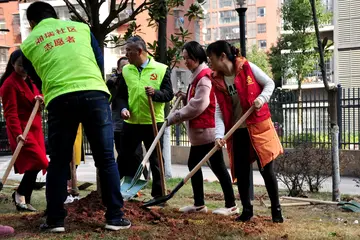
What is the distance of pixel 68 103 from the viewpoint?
13.0 ft

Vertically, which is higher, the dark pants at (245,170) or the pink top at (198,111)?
the pink top at (198,111)

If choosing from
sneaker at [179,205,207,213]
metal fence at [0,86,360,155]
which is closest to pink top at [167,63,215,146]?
sneaker at [179,205,207,213]

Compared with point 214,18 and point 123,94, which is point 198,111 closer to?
point 123,94

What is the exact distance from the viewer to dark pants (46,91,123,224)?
13.1 ft

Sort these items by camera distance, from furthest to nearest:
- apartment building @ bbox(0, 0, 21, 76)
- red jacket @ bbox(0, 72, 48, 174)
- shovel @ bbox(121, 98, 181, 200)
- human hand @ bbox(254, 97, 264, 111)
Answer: apartment building @ bbox(0, 0, 21, 76), red jacket @ bbox(0, 72, 48, 174), shovel @ bbox(121, 98, 181, 200), human hand @ bbox(254, 97, 264, 111)

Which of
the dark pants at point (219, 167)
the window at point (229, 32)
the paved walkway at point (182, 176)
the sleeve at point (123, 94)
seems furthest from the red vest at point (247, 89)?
the window at point (229, 32)

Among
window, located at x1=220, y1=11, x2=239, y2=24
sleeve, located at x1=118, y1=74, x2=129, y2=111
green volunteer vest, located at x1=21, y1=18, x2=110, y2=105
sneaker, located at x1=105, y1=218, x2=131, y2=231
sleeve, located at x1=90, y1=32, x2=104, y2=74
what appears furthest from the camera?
window, located at x1=220, y1=11, x2=239, y2=24

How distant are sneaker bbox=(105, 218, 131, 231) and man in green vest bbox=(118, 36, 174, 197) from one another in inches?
56.4

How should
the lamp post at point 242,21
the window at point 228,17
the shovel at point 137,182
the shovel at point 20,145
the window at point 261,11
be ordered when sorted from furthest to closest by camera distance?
the window at point 228,17
the window at point 261,11
the lamp post at point 242,21
the shovel at point 137,182
the shovel at point 20,145

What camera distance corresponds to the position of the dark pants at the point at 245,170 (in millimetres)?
4602

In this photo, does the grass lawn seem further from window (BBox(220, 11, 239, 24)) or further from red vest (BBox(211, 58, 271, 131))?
window (BBox(220, 11, 239, 24))

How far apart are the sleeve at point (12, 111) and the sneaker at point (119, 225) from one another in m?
1.76

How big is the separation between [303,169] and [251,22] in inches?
2430

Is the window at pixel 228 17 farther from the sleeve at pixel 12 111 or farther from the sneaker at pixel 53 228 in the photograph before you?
the sneaker at pixel 53 228
